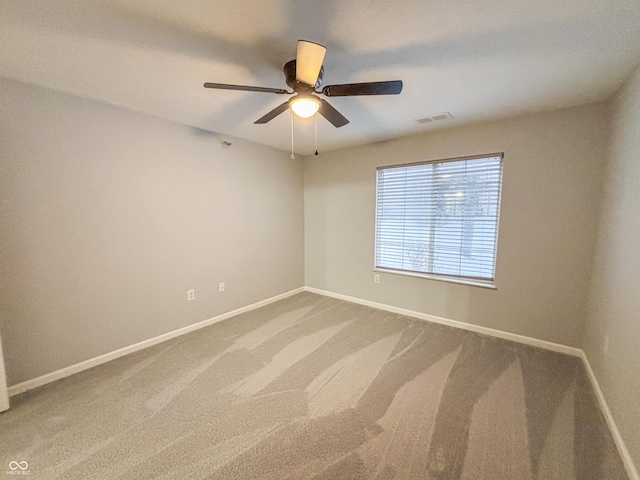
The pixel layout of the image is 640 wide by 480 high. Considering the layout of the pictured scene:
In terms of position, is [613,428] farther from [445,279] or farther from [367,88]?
[367,88]

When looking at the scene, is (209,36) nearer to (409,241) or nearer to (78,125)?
(78,125)

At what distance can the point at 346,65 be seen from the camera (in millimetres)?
1653

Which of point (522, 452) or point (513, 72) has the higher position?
point (513, 72)

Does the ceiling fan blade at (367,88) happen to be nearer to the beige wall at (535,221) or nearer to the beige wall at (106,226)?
the beige wall at (535,221)

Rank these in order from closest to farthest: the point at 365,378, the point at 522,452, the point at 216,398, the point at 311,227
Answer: the point at 522,452 < the point at 216,398 < the point at 365,378 < the point at 311,227

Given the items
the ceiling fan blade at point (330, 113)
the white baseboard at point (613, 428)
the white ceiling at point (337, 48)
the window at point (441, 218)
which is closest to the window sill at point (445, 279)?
the window at point (441, 218)

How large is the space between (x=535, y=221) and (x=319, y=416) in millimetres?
2664

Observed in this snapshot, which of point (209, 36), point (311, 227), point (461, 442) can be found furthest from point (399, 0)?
point (311, 227)

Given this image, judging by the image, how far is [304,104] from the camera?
160 centimetres

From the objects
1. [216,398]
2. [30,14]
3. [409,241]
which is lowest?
[216,398]

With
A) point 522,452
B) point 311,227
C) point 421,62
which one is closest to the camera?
point 522,452

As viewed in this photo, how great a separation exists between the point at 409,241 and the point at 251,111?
2.45m

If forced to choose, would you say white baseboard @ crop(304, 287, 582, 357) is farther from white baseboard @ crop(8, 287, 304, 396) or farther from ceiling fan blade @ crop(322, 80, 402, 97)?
ceiling fan blade @ crop(322, 80, 402, 97)

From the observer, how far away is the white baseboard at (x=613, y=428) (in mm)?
1268
